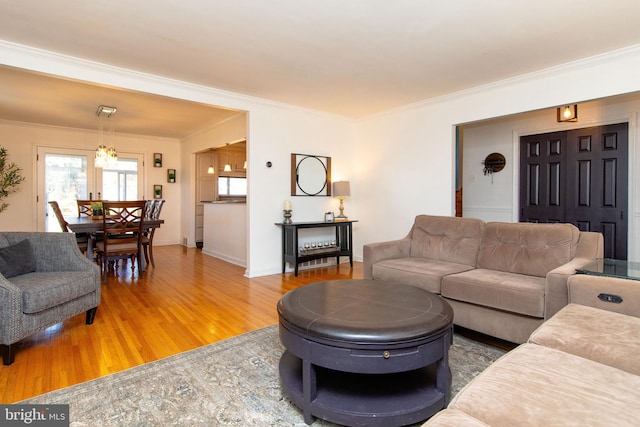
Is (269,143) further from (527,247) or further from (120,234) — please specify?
(527,247)

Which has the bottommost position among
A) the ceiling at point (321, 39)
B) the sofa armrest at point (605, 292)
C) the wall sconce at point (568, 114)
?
the sofa armrest at point (605, 292)

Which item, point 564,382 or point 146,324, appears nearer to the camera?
point 564,382

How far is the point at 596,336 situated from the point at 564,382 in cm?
53

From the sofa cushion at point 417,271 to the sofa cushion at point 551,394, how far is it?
1470 millimetres

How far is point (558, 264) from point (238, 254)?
440cm

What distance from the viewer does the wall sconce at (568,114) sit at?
14.1 ft

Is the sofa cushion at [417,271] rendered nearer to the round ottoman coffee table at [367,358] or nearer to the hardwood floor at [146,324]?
the round ottoman coffee table at [367,358]

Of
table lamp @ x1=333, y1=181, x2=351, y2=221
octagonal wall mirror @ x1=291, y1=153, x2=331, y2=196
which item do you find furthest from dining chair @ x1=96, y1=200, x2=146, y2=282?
table lamp @ x1=333, y1=181, x2=351, y2=221

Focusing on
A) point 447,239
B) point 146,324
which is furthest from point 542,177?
point 146,324

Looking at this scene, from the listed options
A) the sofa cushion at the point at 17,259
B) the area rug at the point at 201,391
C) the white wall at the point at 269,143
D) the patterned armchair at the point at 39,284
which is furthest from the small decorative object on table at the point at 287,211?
the sofa cushion at the point at 17,259

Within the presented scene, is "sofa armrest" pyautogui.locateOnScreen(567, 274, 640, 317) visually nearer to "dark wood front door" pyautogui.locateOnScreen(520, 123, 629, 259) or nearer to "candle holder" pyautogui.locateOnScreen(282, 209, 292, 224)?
"dark wood front door" pyautogui.locateOnScreen(520, 123, 629, 259)

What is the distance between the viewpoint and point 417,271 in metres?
2.91

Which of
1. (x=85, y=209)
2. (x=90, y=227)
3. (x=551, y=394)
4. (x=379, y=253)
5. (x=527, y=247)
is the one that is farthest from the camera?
(x=85, y=209)

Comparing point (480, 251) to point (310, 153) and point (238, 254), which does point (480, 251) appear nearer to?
point (310, 153)
